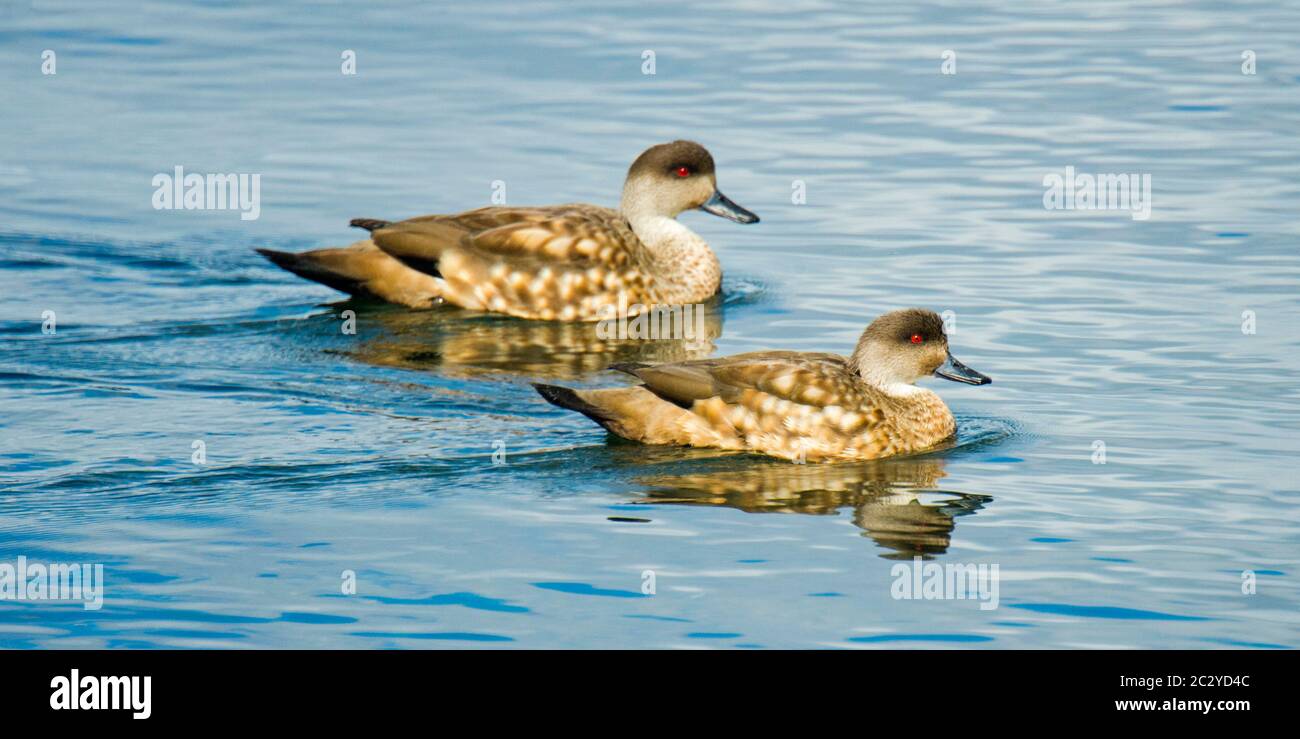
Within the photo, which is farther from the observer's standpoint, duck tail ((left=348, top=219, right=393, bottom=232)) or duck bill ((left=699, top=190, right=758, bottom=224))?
duck bill ((left=699, top=190, right=758, bottom=224))

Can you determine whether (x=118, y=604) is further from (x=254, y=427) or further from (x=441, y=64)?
(x=441, y=64)

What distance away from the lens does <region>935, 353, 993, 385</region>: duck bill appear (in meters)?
12.6

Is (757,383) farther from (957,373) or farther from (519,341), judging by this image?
(519,341)

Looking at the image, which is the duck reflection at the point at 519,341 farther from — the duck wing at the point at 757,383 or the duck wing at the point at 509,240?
the duck wing at the point at 757,383

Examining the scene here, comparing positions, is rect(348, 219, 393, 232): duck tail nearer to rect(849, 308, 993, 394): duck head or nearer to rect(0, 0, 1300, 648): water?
rect(0, 0, 1300, 648): water

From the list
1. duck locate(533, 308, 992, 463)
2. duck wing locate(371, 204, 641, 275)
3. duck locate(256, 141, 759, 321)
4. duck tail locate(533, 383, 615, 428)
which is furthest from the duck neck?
duck tail locate(533, 383, 615, 428)

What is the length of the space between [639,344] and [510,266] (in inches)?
54.9

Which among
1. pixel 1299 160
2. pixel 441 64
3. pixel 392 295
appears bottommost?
pixel 392 295

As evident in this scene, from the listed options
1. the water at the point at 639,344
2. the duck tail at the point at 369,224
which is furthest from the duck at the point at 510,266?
the water at the point at 639,344

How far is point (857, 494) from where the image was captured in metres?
11.5

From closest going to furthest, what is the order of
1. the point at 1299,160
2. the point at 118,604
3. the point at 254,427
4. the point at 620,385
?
the point at 118,604 < the point at 254,427 < the point at 620,385 < the point at 1299,160

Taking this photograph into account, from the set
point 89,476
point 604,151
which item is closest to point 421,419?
point 89,476

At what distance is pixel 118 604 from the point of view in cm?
927
